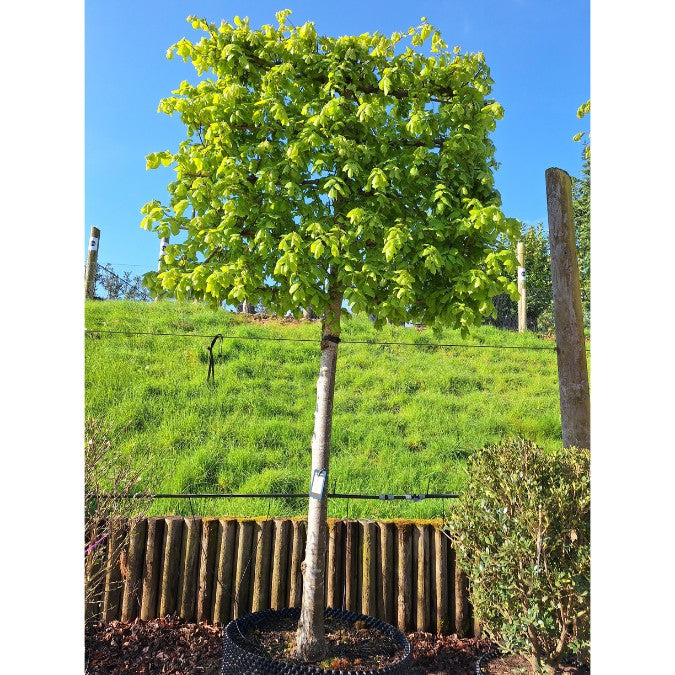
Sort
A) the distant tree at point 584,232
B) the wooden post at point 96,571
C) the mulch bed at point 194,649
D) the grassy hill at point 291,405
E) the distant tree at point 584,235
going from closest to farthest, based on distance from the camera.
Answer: the mulch bed at point 194,649, the wooden post at point 96,571, the grassy hill at point 291,405, the distant tree at point 584,235, the distant tree at point 584,232

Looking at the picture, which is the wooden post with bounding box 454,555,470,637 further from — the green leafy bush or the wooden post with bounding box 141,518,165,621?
the wooden post with bounding box 141,518,165,621

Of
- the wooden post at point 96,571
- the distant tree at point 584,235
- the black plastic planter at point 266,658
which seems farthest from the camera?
the distant tree at point 584,235

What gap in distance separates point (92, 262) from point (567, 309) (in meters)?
6.11

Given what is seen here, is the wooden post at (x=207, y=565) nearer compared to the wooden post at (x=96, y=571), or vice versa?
the wooden post at (x=96, y=571)

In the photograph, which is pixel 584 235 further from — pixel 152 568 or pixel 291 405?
pixel 152 568

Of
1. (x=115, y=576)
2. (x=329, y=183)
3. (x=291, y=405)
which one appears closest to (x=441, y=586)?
(x=115, y=576)

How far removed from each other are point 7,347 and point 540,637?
8.58ft

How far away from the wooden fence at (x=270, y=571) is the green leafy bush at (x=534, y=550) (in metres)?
0.57

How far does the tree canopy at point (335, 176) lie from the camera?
2691 millimetres

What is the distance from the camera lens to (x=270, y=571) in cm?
353

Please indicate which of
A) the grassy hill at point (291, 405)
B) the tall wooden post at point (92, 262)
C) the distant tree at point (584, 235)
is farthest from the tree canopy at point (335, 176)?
the tall wooden post at point (92, 262)

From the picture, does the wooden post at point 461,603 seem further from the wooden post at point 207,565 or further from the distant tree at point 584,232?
the distant tree at point 584,232
